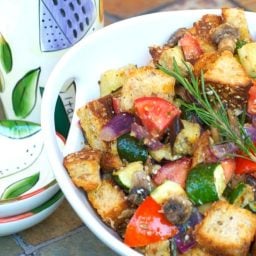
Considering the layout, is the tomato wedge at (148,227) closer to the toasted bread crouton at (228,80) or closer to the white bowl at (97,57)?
the white bowl at (97,57)

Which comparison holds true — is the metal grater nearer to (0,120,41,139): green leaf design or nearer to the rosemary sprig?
(0,120,41,139): green leaf design

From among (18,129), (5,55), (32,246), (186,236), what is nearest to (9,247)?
(32,246)

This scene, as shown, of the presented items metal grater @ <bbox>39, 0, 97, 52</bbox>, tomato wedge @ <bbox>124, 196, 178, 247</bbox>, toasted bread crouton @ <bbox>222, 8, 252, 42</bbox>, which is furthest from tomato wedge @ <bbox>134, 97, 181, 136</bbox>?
metal grater @ <bbox>39, 0, 97, 52</bbox>

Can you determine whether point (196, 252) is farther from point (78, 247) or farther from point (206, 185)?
point (78, 247)

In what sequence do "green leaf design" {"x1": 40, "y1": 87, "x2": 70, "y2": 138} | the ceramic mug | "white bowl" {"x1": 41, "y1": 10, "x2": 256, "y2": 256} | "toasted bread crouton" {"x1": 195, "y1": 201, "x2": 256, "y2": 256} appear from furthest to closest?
"green leaf design" {"x1": 40, "y1": 87, "x2": 70, "y2": 138}
the ceramic mug
"white bowl" {"x1": 41, "y1": 10, "x2": 256, "y2": 256}
"toasted bread crouton" {"x1": 195, "y1": 201, "x2": 256, "y2": 256}

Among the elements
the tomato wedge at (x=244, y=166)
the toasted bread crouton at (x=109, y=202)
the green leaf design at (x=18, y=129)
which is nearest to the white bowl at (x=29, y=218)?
the green leaf design at (x=18, y=129)

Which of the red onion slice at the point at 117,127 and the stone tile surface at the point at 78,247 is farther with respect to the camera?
the stone tile surface at the point at 78,247
